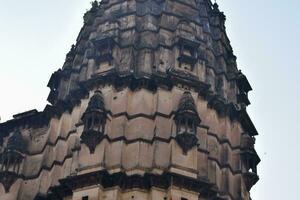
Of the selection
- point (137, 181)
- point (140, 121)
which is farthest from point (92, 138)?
point (137, 181)

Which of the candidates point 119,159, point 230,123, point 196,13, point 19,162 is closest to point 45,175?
point 19,162

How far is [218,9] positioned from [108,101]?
10.2 m

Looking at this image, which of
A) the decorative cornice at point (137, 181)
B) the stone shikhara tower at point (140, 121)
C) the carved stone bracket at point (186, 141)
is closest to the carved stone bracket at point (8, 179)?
the stone shikhara tower at point (140, 121)

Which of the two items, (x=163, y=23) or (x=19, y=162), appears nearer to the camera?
(x=19, y=162)

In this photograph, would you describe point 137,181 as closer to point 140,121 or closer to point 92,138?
point 92,138

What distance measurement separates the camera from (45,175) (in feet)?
82.5

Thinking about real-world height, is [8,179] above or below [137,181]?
above

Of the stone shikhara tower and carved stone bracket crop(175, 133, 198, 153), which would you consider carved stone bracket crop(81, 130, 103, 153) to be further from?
carved stone bracket crop(175, 133, 198, 153)

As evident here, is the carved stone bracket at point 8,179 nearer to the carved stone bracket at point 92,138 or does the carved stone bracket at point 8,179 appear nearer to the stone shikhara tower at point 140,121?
the stone shikhara tower at point 140,121

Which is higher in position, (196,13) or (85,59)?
(196,13)

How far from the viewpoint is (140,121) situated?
2411cm

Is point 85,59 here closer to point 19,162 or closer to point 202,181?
point 19,162

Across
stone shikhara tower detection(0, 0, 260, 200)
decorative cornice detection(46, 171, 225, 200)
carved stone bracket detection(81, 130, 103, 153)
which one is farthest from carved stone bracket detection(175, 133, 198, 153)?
carved stone bracket detection(81, 130, 103, 153)

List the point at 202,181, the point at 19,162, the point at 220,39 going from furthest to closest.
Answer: the point at 220,39
the point at 19,162
the point at 202,181
